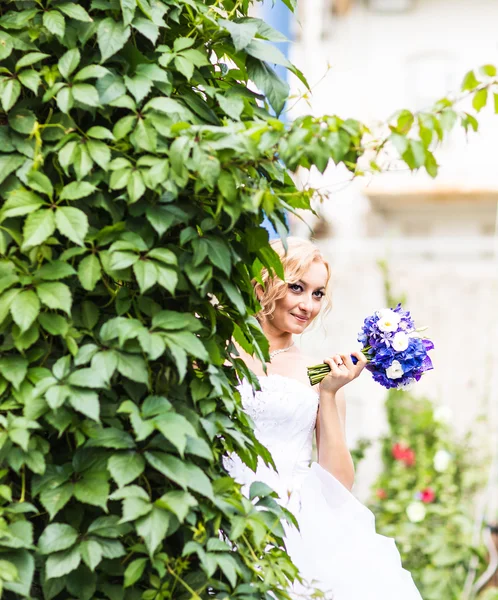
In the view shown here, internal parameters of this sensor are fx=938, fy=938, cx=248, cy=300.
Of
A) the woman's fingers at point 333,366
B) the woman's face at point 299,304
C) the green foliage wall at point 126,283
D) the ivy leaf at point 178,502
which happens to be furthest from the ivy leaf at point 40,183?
→ the woman's face at point 299,304

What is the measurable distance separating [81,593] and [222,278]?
693mm

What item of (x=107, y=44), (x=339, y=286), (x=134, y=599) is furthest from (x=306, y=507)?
(x=339, y=286)

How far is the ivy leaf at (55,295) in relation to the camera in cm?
178

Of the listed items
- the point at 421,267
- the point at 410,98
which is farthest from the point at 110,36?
the point at 410,98

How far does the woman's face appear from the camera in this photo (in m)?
3.35

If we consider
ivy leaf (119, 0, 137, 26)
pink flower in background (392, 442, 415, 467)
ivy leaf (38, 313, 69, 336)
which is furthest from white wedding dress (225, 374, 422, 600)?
pink flower in background (392, 442, 415, 467)

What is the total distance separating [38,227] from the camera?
5.85 feet

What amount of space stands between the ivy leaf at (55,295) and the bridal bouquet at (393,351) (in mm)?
1379

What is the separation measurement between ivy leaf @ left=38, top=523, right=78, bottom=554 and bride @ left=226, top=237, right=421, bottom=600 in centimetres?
103

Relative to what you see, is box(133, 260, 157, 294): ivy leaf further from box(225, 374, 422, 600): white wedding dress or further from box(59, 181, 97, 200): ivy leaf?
box(225, 374, 422, 600): white wedding dress

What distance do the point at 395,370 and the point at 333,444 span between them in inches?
15.0

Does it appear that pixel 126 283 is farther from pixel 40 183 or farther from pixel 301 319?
pixel 301 319

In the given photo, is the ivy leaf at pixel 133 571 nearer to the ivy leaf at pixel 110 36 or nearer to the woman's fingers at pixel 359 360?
the ivy leaf at pixel 110 36

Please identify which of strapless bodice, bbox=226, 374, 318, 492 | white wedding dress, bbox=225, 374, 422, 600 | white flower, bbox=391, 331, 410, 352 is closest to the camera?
white wedding dress, bbox=225, 374, 422, 600
